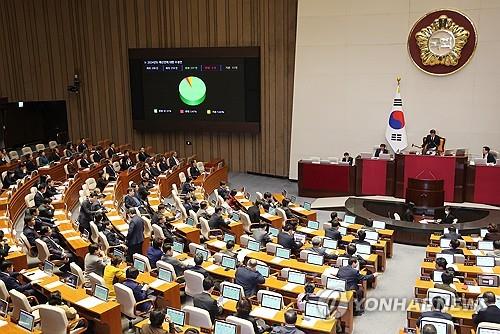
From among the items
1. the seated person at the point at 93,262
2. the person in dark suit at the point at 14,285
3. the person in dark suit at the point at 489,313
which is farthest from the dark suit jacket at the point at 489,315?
the person in dark suit at the point at 14,285

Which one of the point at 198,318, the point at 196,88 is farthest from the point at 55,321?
the point at 196,88

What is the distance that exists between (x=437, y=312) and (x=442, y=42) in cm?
1216

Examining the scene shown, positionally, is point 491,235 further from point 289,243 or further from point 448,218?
point 289,243

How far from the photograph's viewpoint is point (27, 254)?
10.7 meters

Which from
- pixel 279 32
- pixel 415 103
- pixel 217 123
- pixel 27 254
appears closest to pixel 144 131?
pixel 217 123

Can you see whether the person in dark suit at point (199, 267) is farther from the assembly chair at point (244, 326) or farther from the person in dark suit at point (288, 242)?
the assembly chair at point (244, 326)

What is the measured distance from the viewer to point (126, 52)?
74.4 ft

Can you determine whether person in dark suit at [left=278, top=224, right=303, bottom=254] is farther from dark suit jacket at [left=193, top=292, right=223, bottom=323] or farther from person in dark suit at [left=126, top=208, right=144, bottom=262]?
dark suit jacket at [left=193, top=292, right=223, bottom=323]

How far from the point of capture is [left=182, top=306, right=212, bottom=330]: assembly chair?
23.1 ft

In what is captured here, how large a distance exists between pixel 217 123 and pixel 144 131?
12.6ft

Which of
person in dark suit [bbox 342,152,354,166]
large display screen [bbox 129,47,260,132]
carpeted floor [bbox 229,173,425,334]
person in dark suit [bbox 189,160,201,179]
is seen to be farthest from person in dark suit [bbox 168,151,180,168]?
carpeted floor [bbox 229,173,425,334]

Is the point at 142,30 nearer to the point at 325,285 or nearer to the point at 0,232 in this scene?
the point at 0,232

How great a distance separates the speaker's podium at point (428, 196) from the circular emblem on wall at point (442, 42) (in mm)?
4545

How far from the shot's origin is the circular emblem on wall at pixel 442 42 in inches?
659
